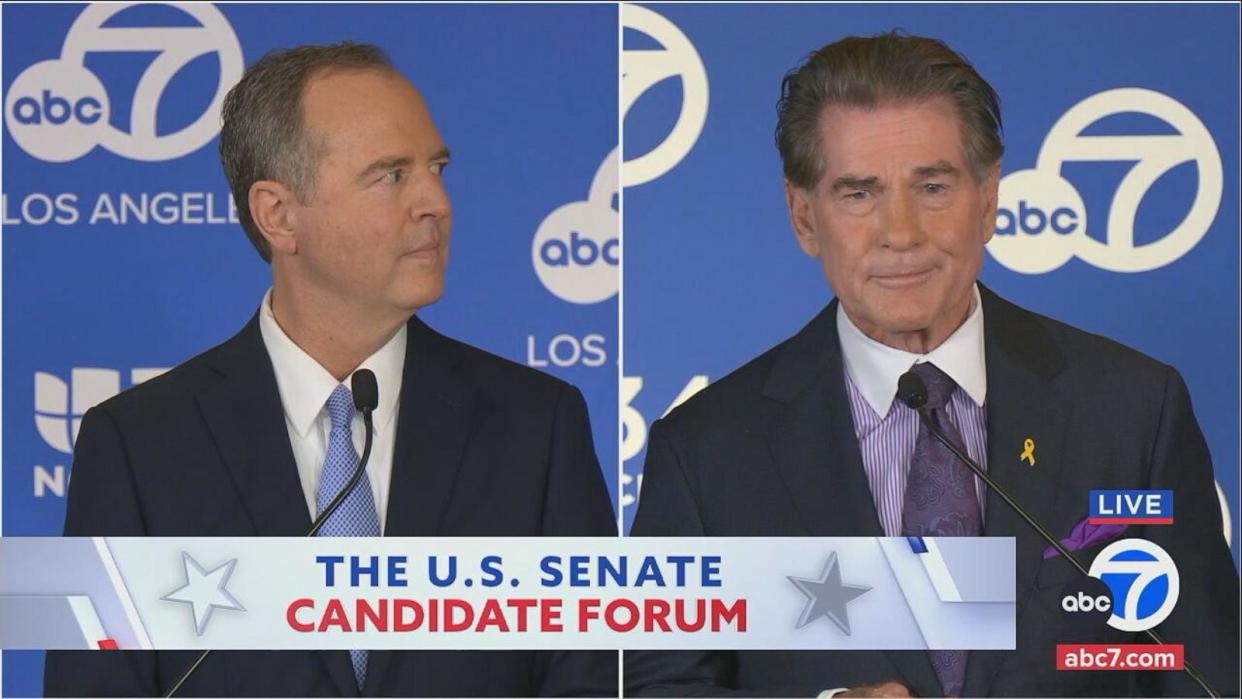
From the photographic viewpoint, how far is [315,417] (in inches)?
107

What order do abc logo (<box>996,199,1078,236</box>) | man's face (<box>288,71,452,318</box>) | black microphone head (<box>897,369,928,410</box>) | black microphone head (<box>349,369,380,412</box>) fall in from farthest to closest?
abc logo (<box>996,199,1078,236</box>) → man's face (<box>288,71,452,318</box>) → black microphone head (<box>349,369,380,412</box>) → black microphone head (<box>897,369,928,410</box>)

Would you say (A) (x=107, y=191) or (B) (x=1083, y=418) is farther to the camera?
(A) (x=107, y=191)

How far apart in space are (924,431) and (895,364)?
12cm

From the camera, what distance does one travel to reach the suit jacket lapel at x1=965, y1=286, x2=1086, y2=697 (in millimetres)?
2682

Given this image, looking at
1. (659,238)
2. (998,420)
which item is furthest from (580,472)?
(998,420)

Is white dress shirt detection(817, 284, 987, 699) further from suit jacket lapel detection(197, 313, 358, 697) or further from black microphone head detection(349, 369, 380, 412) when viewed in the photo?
suit jacket lapel detection(197, 313, 358, 697)

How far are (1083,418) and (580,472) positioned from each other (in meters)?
0.86

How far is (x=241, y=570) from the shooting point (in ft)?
8.98

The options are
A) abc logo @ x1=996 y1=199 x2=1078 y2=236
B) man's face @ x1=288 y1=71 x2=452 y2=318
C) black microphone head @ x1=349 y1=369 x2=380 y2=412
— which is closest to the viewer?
black microphone head @ x1=349 y1=369 x2=380 y2=412

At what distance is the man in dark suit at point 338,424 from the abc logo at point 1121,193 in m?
0.95

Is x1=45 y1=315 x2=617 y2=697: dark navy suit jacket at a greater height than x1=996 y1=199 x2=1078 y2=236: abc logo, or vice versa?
x1=996 y1=199 x2=1078 y2=236: abc logo

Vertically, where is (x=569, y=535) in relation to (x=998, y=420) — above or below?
below

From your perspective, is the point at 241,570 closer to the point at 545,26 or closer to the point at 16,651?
the point at 16,651

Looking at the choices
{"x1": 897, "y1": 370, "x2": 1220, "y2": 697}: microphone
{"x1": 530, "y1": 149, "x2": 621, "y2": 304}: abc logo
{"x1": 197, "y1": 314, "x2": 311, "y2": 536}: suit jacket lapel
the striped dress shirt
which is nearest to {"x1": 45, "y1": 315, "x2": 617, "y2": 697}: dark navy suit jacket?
{"x1": 197, "y1": 314, "x2": 311, "y2": 536}: suit jacket lapel
